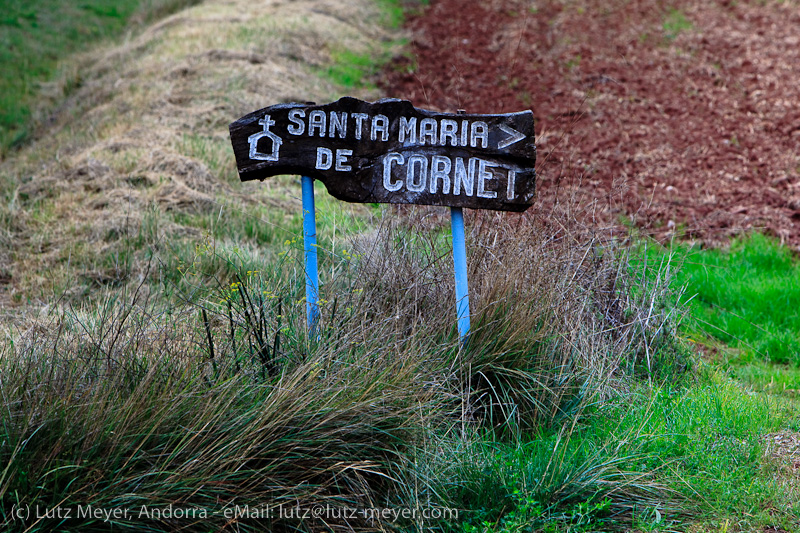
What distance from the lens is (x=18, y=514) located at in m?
2.71

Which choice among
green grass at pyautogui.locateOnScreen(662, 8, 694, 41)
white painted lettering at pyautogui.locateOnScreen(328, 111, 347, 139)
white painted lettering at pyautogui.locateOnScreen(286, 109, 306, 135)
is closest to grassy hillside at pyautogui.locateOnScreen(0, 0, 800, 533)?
white painted lettering at pyautogui.locateOnScreen(328, 111, 347, 139)

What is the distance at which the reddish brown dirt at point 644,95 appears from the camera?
746cm

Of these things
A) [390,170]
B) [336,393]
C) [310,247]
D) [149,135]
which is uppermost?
[149,135]

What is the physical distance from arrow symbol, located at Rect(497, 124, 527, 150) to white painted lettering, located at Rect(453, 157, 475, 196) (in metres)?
0.18

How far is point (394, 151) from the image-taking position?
4.11 meters

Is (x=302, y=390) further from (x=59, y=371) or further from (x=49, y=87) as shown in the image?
(x=49, y=87)

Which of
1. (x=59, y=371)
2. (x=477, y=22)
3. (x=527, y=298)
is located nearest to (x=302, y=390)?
(x=59, y=371)

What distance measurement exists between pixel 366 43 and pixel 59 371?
14.1 meters

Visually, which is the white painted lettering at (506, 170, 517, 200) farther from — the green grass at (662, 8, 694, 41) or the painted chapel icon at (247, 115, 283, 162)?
the green grass at (662, 8, 694, 41)

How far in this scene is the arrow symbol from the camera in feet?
13.6

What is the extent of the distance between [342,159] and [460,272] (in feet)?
2.92

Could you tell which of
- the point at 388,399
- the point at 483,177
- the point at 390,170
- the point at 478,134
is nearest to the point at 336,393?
the point at 388,399

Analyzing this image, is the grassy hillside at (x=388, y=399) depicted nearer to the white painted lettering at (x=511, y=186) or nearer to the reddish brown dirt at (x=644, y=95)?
the white painted lettering at (x=511, y=186)

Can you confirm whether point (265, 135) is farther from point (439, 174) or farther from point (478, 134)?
point (478, 134)
